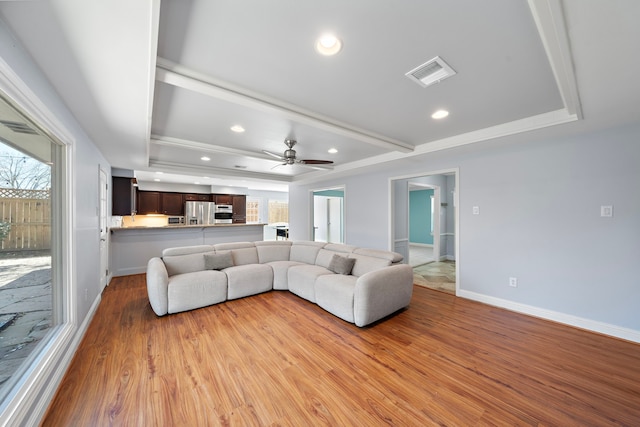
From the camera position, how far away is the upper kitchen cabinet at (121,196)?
5.03m

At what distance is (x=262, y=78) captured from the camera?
6.53 feet

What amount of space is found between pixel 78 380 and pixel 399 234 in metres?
5.01

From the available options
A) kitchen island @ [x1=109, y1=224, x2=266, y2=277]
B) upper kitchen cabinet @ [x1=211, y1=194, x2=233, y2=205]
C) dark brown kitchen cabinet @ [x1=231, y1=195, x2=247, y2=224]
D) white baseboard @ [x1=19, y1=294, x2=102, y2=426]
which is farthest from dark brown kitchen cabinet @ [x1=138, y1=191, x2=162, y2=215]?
white baseboard @ [x1=19, y1=294, x2=102, y2=426]

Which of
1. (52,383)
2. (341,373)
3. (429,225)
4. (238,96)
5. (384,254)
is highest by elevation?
(238,96)

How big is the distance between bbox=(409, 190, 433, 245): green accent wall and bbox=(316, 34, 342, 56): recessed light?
27.5 feet

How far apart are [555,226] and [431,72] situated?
2.72m

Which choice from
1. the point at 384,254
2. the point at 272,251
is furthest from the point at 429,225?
the point at 272,251

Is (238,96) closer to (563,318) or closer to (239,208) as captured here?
(563,318)

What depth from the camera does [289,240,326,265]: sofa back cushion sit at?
4438 mm

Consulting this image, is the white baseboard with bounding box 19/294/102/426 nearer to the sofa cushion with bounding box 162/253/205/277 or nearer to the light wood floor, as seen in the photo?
the light wood floor

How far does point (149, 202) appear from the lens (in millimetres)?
8117

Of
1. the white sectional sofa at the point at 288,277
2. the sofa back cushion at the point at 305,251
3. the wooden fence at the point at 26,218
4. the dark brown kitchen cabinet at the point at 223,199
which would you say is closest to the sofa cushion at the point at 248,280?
the white sectional sofa at the point at 288,277

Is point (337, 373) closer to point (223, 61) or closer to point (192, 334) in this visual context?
point (192, 334)

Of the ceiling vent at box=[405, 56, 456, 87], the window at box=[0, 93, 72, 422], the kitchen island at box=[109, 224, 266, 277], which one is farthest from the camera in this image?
the kitchen island at box=[109, 224, 266, 277]
